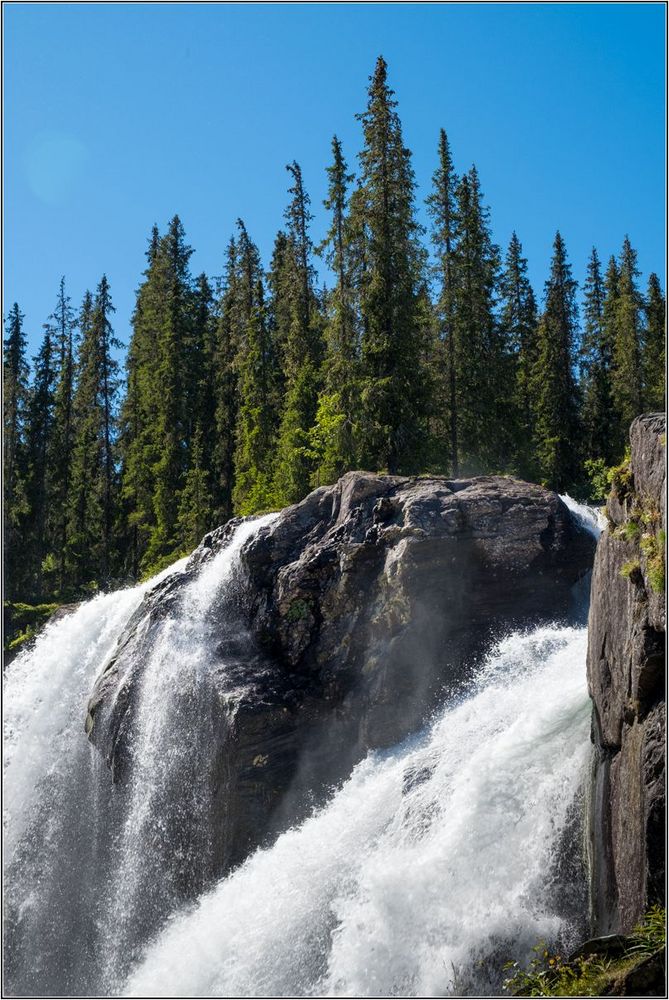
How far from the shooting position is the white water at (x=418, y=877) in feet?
41.6

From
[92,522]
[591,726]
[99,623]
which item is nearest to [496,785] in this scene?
[591,726]

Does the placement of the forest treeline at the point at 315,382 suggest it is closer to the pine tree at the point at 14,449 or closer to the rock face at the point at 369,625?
the pine tree at the point at 14,449

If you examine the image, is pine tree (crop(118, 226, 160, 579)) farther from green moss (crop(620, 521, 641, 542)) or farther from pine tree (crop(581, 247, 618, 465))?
green moss (crop(620, 521, 641, 542))

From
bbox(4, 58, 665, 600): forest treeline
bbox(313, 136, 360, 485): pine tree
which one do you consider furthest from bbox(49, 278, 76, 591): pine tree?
bbox(313, 136, 360, 485): pine tree

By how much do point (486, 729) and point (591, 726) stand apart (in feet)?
9.26

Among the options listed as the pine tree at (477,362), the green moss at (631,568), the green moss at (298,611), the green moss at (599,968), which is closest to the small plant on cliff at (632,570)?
the green moss at (631,568)

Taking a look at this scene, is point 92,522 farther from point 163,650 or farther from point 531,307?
point 163,650

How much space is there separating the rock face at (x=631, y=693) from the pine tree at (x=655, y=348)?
3939cm

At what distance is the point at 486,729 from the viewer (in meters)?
16.0

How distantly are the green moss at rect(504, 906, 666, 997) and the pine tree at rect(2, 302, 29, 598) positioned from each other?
4607cm

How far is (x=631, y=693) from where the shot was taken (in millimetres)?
11500

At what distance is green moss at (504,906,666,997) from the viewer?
32.8 ft

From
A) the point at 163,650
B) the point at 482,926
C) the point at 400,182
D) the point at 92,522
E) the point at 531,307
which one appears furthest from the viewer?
the point at 531,307

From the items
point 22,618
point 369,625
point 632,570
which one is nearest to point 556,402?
point 22,618
